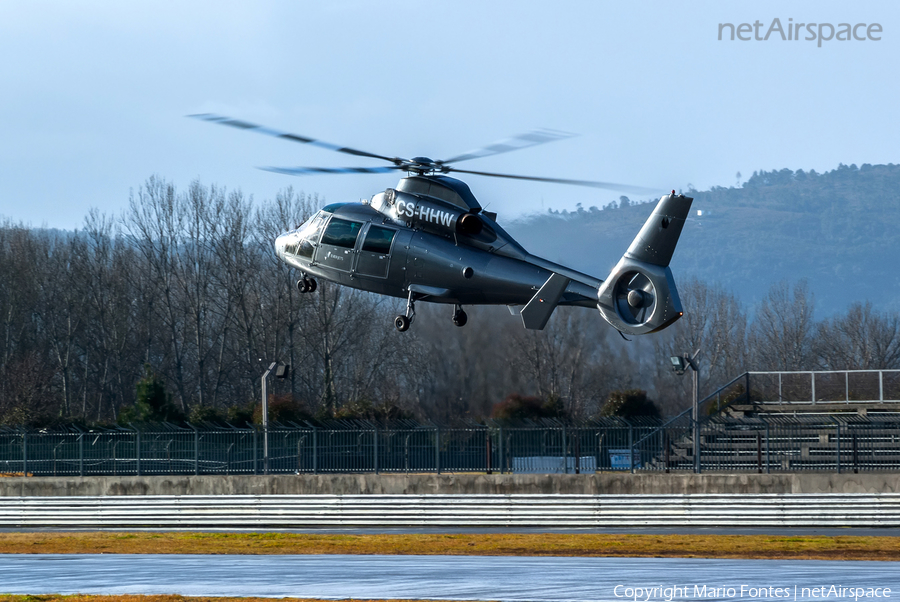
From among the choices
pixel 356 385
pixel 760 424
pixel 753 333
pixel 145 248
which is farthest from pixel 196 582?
pixel 753 333

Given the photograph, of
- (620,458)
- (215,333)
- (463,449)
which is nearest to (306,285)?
(463,449)

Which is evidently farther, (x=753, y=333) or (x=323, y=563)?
(x=753, y=333)

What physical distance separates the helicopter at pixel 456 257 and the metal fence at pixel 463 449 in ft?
15.0

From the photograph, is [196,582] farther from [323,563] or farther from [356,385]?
[356,385]

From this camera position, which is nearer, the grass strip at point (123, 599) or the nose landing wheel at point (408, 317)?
the grass strip at point (123, 599)

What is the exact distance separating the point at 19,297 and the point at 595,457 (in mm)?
54777

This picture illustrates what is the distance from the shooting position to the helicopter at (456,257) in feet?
88.4

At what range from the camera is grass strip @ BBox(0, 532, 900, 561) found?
2334 cm

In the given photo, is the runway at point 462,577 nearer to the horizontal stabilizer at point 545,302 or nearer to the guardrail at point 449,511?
the horizontal stabilizer at point 545,302

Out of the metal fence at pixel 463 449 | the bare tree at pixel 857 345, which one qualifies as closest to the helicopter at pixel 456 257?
the metal fence at pixel 463 449

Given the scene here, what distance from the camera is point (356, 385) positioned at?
72.4m

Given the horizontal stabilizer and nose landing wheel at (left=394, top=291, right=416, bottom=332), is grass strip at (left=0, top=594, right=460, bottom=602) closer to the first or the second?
the horizontal stabilizer
